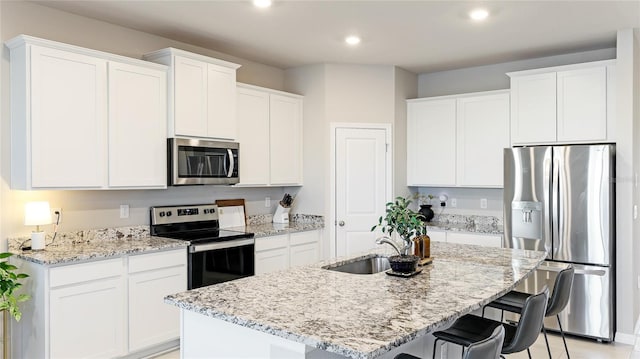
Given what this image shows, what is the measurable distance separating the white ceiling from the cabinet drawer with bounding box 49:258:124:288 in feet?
6.15

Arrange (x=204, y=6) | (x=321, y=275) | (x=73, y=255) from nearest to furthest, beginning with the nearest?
(x=321, y=275) → (x=73, y=255) → (x=204, y=6)

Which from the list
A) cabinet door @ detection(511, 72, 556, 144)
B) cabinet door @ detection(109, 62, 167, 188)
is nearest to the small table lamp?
cabinet door @ detection(109, 62, 167, 188)

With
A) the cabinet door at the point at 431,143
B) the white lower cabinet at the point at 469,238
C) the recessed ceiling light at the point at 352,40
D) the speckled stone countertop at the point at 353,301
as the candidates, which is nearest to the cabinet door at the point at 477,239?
the white lower cabinet at the point at 469,238

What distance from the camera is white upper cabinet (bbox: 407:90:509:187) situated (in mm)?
4992

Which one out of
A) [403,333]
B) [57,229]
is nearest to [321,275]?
[403,333]

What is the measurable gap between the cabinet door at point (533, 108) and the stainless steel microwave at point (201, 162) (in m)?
2.79

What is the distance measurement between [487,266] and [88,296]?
8.60 feet

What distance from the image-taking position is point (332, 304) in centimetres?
198

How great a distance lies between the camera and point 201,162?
4.15 metres

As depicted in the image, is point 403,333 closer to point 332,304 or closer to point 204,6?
point 332,304

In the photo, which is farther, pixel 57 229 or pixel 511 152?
pixel 511 152

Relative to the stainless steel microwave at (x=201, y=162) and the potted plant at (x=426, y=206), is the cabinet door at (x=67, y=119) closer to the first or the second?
the stainless steel microwave at (x=201, y=162)

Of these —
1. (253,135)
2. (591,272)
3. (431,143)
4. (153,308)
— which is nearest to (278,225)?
(253,135)

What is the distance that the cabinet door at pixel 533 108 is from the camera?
14.8ft
